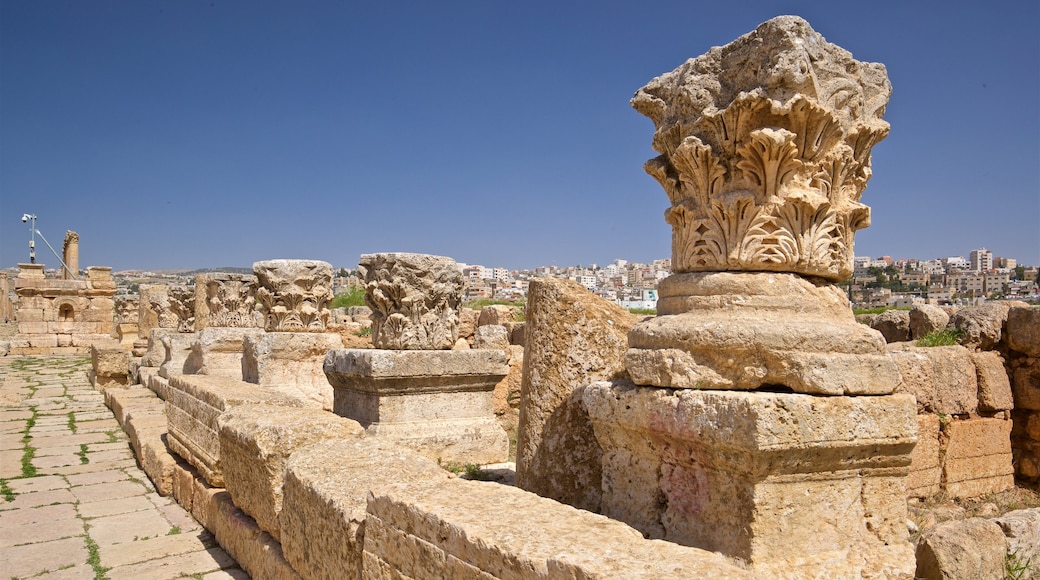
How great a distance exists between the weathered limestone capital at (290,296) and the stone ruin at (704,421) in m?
3.89

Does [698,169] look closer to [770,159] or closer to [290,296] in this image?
[770,159]

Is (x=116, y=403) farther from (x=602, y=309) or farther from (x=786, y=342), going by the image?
(x=786, y=342)

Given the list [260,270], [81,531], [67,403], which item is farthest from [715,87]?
[67,403]

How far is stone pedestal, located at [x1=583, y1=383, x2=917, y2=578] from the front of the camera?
207 cm

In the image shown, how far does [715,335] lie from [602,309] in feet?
2.81

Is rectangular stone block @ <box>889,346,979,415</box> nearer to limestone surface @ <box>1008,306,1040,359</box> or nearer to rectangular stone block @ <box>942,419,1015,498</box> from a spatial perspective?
rectangular stone block @ <box>942,419,1015,498</box>

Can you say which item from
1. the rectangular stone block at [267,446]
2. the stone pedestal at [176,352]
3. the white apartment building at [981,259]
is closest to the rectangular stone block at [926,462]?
the rectangular stone block at [267,446]

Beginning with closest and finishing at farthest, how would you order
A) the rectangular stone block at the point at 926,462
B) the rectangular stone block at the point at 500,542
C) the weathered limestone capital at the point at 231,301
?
1. the rectangular stone block at the point at 500,542
2. the rectangular stone block at the point at 926,462
3. the weathered limestone capital at the point at 231,301

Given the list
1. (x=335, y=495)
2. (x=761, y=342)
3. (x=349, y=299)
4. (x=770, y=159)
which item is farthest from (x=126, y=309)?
(x=761, y=342)

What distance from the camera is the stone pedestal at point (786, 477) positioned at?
2072 millimetres

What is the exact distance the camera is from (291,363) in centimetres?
725

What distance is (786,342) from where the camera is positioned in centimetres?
226

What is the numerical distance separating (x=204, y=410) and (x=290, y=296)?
8.63 ft

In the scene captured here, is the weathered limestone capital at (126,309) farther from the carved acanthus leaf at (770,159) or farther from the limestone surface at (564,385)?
the carved acanthus leaf at (770,159)
